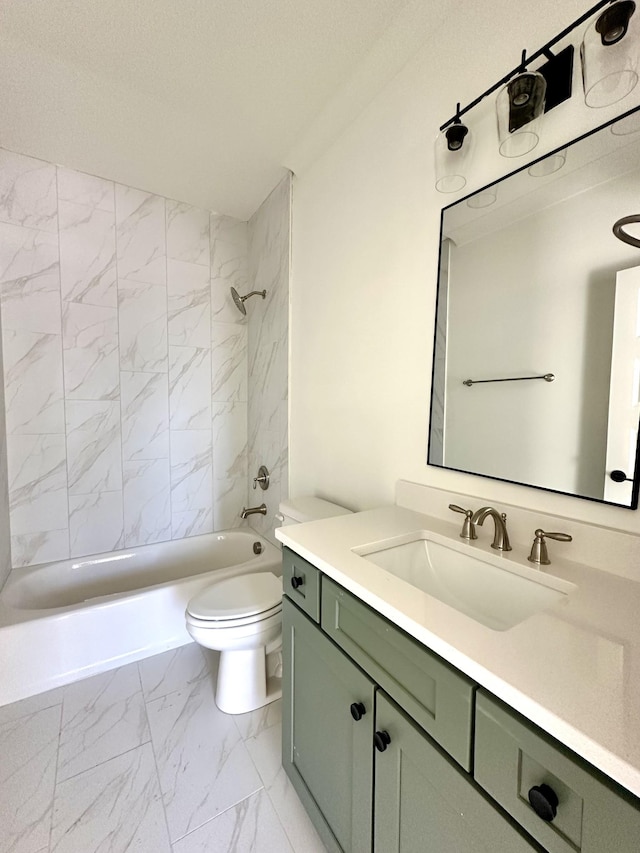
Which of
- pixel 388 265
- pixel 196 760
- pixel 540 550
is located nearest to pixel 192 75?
pixel 388 265

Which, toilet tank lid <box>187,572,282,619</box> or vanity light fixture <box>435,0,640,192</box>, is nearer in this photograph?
vanity light fixture <box>435,0,640,192</box>

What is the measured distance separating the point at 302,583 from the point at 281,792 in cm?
78

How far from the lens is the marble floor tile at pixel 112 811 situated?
104 centimetres

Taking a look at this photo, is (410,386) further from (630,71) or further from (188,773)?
(188,773)

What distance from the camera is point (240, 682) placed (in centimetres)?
153

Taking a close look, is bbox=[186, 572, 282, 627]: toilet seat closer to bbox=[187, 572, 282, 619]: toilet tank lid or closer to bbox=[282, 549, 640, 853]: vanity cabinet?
bbox=[187, 572, 282, 619]: toilet tank lid

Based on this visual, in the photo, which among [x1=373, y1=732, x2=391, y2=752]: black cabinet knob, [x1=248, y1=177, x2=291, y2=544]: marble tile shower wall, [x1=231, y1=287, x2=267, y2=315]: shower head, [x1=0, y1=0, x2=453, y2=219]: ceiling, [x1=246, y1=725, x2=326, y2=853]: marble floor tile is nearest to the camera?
[x1=373, y1=732, x2=391, y2=752]: black cabinet knob

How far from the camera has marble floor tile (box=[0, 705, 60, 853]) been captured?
3.48ft

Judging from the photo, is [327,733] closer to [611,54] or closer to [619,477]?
[619,477]

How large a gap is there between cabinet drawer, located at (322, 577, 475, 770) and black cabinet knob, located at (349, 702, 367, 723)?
86mm

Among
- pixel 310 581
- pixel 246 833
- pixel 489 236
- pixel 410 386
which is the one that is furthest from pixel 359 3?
pixel 246 833

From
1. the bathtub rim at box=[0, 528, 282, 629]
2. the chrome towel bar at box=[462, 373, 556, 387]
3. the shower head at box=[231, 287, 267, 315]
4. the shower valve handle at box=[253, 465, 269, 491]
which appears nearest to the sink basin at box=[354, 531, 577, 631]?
the chrome towel bar at box=[462, 373, 556, 387]

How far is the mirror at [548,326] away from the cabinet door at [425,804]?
649 mm

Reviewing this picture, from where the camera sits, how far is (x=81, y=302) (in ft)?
6.99
